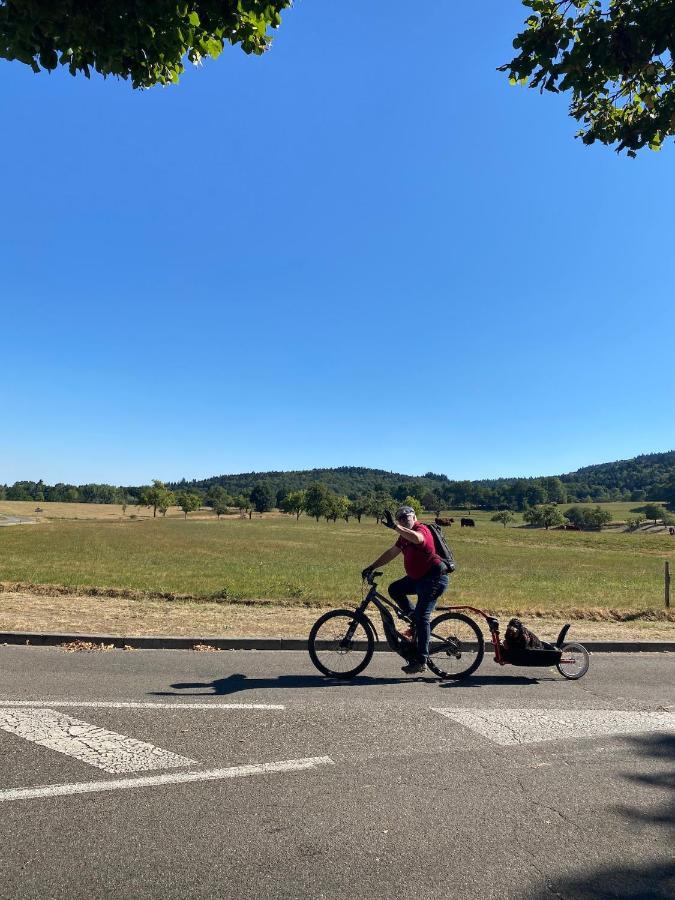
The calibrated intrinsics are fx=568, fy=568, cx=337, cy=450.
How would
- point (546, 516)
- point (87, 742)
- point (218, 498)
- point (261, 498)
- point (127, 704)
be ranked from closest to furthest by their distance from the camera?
point (87, 742) → point (127, 704) → point (546, 516) → point (218, 498) → point (261, 498)

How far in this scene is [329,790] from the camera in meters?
3.72

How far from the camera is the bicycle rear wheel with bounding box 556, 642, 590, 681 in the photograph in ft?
23.1

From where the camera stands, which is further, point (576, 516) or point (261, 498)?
point (261, 498)

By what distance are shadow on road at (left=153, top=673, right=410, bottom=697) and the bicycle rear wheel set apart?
202cm

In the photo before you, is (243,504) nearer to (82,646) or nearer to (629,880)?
(82,646)

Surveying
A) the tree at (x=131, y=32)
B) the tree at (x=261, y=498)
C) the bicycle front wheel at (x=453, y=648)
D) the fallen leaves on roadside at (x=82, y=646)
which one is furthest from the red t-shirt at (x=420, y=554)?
the tree at (x=261, y=498)

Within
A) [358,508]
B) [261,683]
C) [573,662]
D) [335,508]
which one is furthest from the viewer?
[358,508]

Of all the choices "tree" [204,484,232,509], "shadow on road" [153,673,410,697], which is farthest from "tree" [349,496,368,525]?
"shadow on road" [153,673,410,697]

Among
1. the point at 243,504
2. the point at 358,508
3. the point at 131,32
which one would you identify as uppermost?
the point at 131,32

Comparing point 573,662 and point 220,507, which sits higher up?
point 573,662

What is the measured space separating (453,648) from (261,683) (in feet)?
7.54

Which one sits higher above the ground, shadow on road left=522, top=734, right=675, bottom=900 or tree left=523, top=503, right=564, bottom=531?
shadow on road left=522, top=734, right=675, bottom=900

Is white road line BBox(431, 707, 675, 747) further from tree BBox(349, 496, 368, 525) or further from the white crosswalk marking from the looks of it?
tree BBox(349, 496, 368, 525)

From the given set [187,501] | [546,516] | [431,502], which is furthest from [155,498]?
[546,516]
